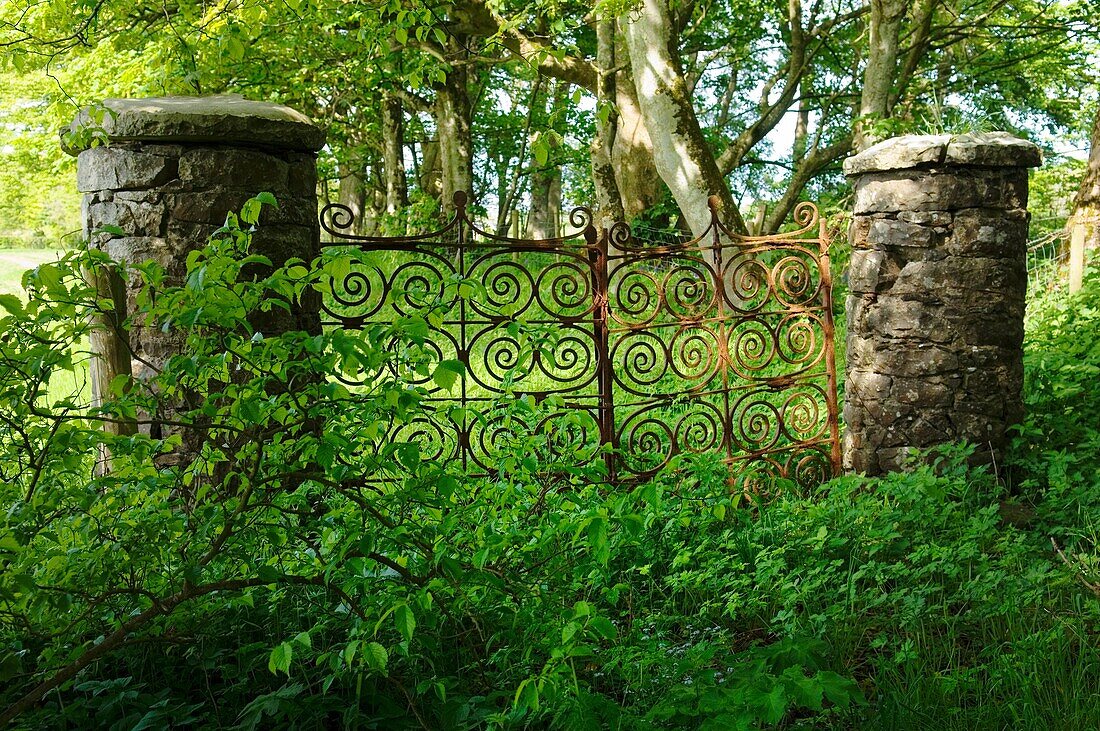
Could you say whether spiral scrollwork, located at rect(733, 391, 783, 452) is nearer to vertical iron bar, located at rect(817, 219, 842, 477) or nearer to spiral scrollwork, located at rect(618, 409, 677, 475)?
vertical iron bar, located at rect(817, 219, 842, 477)

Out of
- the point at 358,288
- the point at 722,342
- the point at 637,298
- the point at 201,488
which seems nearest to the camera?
the point at 201,488

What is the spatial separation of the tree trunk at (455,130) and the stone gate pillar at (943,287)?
867cm

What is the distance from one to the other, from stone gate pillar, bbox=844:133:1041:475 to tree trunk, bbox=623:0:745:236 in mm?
3568

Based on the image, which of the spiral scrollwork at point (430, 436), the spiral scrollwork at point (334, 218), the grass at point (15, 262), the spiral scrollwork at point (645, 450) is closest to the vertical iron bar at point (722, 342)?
the spiral scrollwork at point (645, 450)

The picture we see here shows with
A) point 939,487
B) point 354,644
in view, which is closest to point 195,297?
point 354,644

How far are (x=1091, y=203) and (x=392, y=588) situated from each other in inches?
325

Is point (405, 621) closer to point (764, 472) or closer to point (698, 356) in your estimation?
point (764, 472)

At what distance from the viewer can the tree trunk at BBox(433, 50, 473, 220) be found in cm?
1302

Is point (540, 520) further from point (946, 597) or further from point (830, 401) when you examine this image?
point (830, 401)

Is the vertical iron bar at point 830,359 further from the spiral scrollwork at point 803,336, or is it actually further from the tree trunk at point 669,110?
the tree trunk at point 669,110

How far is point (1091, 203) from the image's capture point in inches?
332

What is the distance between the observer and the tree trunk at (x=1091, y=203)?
8375 millimetres

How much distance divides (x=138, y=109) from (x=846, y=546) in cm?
384

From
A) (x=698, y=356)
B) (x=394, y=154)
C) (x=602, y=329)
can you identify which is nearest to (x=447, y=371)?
(x=602, y=329)
